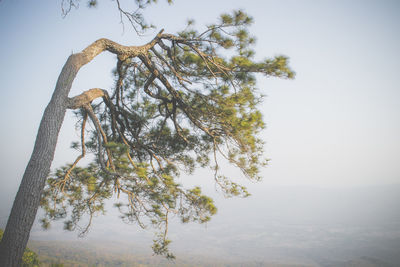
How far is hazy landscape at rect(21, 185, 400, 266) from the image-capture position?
206 feet

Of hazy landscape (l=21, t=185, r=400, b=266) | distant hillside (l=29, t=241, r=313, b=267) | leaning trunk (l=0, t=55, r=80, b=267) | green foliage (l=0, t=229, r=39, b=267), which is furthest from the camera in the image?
hazy landscape (l=21, t=185, r=400, b=266)

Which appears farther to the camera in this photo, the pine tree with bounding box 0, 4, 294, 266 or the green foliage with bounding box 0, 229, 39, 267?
the green foliage with bounding box 0, 229, 39, 267

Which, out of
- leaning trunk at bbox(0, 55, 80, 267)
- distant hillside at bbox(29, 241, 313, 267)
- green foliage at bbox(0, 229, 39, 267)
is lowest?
distant hillside at bbox(29, 241, 313, 267)

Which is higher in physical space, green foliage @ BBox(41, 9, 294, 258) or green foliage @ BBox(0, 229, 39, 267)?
green foliage @ BBox(41, 9, 294, 258)

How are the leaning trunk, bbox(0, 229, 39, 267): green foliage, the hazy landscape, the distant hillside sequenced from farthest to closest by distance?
the hazy landscape → the distant hillside → bbox(0, 229, 39, 267): green foliage → the leaning trunk

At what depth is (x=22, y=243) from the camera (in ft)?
5.06

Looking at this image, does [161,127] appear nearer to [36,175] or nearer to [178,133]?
[178,133]

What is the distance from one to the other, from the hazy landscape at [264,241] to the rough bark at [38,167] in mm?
54854

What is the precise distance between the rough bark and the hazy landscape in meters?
54.9

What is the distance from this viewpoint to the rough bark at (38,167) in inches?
58.9

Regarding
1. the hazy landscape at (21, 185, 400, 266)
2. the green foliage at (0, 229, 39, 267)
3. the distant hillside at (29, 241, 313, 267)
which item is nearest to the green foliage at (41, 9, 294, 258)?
the green foliage at (0, 229, 39, 267)

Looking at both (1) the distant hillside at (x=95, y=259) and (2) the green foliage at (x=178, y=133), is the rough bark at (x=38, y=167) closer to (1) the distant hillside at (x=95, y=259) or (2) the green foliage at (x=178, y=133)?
(2) the green foliage at (x=178, y=133)

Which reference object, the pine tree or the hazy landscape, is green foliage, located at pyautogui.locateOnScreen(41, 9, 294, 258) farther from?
the hazy landscape

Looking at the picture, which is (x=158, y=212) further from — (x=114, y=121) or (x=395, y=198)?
(x=395, y=198)
